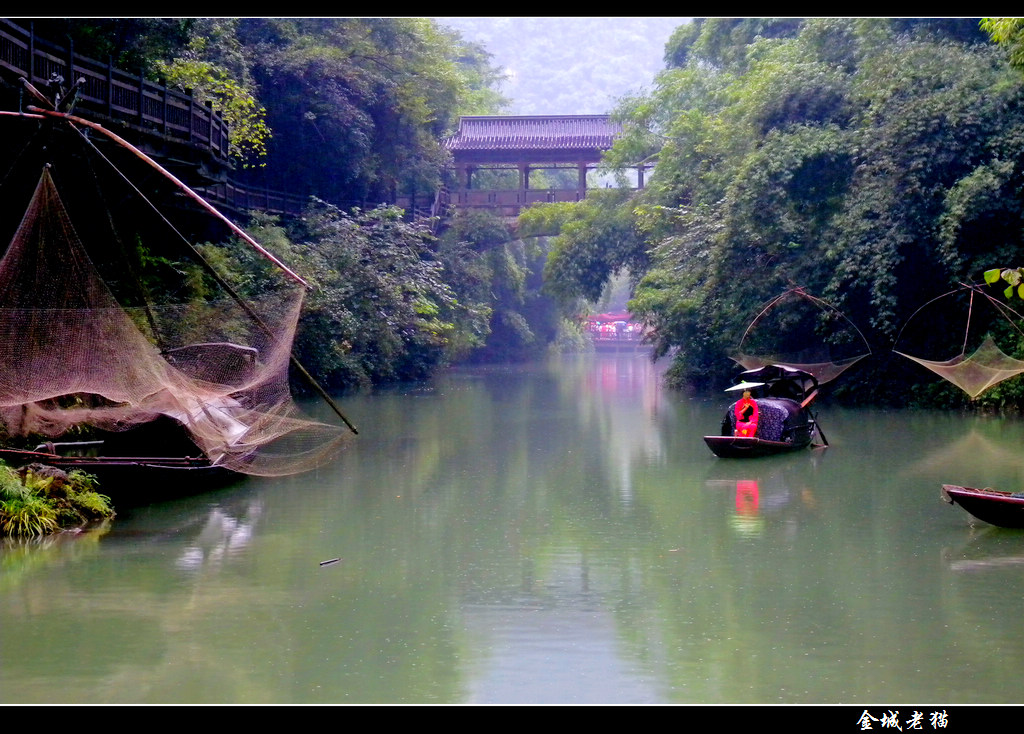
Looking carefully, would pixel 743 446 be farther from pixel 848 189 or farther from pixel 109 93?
pixel 848 189

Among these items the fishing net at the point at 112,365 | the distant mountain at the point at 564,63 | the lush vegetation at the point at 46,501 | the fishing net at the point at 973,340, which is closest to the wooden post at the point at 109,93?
the fishing net at the point at 112,365

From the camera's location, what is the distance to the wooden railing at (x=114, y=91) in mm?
10619

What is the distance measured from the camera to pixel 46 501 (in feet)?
30.4

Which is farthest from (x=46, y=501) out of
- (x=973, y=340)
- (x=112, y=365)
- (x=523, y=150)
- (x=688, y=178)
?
(x=523, y=150)

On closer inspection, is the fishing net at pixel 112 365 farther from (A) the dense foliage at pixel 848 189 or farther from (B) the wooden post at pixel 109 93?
(A) the dense foliage at pixel 848 189

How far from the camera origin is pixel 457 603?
23.9 ft

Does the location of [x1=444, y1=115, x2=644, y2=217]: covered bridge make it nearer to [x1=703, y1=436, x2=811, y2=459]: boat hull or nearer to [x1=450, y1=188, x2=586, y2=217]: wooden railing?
[x1=450, y1=188, x2=586, y2=217]: wooden railing

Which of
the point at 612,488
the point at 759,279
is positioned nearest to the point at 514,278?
the point at 759,279

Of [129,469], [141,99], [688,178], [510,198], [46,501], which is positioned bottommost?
[46,501]

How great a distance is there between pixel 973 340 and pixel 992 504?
10.7 metres

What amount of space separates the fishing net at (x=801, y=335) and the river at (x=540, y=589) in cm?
561

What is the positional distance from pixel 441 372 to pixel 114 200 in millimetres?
16539

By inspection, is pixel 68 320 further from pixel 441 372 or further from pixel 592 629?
pixel 441 372

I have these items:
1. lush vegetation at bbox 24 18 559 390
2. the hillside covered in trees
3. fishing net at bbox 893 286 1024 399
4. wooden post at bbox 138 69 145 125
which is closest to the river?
fishing net at bbox 893 286 1024 399
